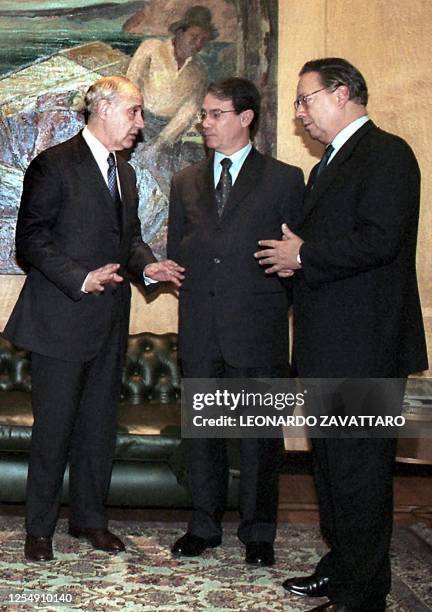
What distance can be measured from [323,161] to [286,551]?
6.14ft

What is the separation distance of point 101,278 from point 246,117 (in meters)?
1.04

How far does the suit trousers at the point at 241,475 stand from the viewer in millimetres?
4098

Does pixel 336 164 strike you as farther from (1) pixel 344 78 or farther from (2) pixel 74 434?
(2) pixel 74 434

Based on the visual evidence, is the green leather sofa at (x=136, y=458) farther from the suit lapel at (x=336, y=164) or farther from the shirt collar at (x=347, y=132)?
the shirt collar at (x=347, y=132)

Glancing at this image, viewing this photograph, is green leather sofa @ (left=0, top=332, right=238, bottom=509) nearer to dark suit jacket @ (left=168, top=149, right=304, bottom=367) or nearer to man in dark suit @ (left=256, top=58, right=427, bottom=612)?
dark suit jacket @ (left=168, top=149, right=304, bottom=367)

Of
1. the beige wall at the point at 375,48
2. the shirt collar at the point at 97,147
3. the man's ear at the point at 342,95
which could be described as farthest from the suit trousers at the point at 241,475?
the beige wall at the point at 375,48

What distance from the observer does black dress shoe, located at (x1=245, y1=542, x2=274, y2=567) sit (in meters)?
4.07

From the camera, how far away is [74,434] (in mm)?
4262

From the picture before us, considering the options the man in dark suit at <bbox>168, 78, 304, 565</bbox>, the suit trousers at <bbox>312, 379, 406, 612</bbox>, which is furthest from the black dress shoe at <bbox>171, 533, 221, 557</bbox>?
the suit trousers at <bbox>312, 379, 406, 612</bbox>

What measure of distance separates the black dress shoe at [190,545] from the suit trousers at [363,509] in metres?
1.06

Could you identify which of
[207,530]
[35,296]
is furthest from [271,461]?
[35,296]

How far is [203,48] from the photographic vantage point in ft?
18.8

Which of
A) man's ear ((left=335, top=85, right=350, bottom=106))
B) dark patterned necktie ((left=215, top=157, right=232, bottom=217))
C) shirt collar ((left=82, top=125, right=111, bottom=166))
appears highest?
man's ear ((left=335, top=85, right=350, bottom=106))

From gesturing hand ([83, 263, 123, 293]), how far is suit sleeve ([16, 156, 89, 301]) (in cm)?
4
